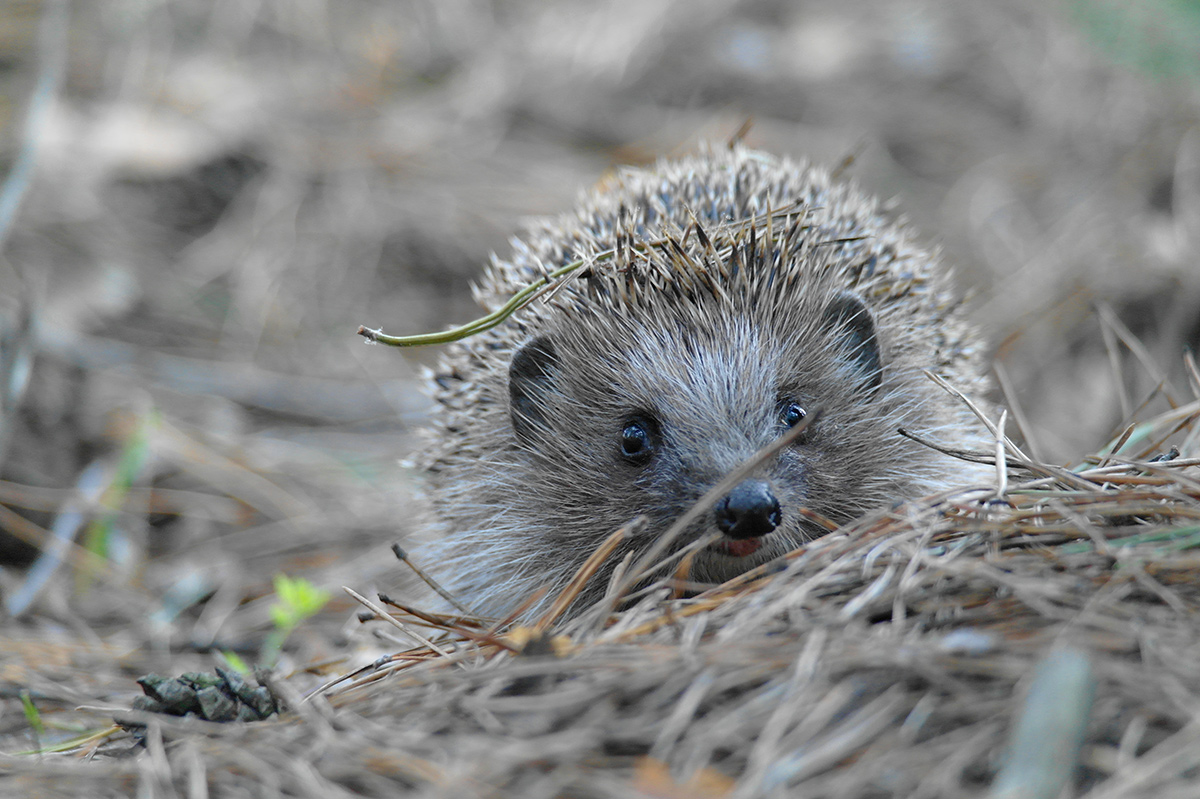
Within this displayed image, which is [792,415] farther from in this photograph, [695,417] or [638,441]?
[638,441]

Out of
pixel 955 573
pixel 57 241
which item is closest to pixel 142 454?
pixel 57 241

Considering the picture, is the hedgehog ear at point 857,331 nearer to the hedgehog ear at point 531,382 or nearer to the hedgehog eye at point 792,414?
the hedgehog eye at point 792,414

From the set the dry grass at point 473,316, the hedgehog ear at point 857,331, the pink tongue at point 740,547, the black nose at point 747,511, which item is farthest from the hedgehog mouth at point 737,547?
the hedgehog ear at point 857,331

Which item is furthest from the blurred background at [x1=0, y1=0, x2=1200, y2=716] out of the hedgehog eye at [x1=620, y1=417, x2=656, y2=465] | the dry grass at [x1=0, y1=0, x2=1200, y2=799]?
the hedgehog eye at [x1=620, y1=417, x2=656, y2=465]

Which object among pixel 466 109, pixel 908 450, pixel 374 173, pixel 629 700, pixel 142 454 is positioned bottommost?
pixel 629 700

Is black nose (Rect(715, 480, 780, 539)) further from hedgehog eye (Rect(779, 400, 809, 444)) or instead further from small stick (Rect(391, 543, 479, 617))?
small stick (Rect(391, 543, 479, 617))

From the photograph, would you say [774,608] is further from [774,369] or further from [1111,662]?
[774,369]

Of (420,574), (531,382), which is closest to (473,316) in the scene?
(531,382)
